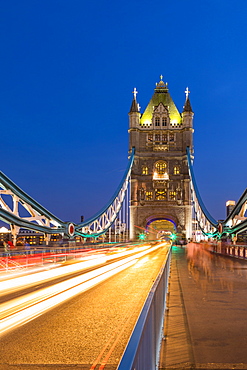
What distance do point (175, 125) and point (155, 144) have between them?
7740mm

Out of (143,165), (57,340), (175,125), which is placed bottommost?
(57,340)

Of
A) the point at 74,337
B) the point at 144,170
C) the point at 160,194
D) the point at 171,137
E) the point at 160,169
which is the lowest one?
the point at 74,337

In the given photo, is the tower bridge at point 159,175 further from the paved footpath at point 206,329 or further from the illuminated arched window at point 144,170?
the paved footpath at point 206,329

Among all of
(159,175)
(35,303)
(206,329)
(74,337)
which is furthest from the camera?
(159,175)

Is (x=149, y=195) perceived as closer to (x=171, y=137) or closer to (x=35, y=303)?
(x=171, y=137)

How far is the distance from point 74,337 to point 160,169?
91699 mm

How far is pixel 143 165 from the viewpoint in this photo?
99.1 m

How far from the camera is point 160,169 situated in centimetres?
9888

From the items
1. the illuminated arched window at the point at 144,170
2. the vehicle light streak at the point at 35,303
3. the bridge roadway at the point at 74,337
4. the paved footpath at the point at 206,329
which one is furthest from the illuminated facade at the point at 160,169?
the bridge roadway at the point at 74,337

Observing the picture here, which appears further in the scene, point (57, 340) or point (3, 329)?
point (3, 329)

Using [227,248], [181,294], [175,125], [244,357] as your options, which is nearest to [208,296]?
[181,294]

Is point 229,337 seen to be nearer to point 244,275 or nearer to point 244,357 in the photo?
point 244,357

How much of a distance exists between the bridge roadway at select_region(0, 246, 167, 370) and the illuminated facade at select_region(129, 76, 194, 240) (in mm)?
82954

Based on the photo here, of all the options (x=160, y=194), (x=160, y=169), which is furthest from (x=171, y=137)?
(x=160, y=194)
